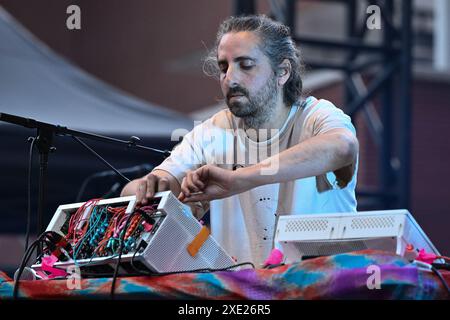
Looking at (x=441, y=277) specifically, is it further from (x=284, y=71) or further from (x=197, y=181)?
(x=284, y=71)

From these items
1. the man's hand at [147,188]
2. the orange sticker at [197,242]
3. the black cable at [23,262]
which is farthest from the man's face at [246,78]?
the black cable at [23,262]

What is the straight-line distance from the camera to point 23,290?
2.56 metres

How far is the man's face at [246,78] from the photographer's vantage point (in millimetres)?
3261

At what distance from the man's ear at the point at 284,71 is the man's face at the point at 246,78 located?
7cm

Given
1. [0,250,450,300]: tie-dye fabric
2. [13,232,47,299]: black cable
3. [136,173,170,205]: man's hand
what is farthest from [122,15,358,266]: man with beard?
[0,250,450,300]: tie-dye fabric

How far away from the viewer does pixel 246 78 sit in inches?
129

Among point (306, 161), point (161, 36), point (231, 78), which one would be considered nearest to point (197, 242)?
point (306, 161)

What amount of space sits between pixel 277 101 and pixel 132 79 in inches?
397

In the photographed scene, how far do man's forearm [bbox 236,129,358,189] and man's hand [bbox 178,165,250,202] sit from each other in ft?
0.08

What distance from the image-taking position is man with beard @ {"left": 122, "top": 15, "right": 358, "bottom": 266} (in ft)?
10.6

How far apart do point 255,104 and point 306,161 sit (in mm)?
490

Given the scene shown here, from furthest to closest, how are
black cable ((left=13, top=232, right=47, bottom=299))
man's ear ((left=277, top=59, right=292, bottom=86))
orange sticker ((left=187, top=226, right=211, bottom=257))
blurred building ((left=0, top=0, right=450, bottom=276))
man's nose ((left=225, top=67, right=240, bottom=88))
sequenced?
blurred building ((left=0, top=0, right=450, bottom=276)) < man's ear ((left=277, top=59, right=292, bottom=86)) < man's nose ((left=225, top=67, right=240, bottom=88)) < orange sticker ((left=187, top=226, right=211, bottom=257)) < black cable ((left=13, top=232, right=47, bottom=299))

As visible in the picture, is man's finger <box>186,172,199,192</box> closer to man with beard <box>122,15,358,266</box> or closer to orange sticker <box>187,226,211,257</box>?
orange sticker <box>187,226,211,257</box>
